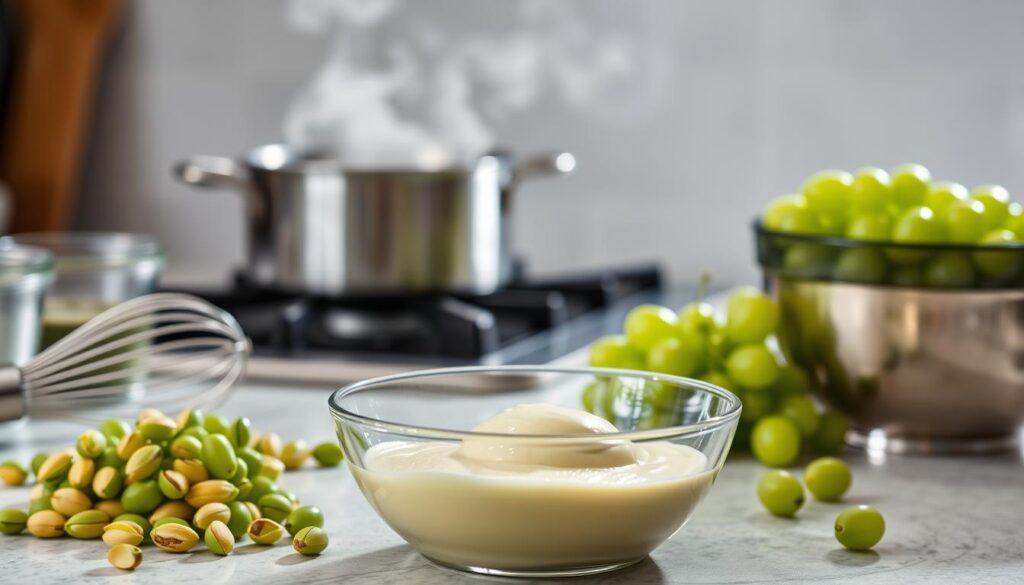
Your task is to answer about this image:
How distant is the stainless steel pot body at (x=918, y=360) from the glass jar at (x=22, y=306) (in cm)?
57

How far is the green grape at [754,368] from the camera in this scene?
3.06ft

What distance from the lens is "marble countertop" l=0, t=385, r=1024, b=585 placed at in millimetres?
674

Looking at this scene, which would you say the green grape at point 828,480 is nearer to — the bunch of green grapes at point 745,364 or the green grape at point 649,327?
the bunch of green grapes at point 745,364

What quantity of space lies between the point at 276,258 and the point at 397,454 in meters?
0.77

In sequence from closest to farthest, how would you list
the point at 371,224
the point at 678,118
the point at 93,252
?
1. the point at 93,252
2. the point at 371,224
3. the point at 678,118

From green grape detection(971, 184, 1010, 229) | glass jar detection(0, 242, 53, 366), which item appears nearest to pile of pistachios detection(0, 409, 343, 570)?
glass jar detection(0, 242, 53, 366)

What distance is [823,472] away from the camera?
828mm

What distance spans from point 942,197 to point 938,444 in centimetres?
18

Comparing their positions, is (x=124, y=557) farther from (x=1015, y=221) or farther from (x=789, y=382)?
(x=1015, y=221)

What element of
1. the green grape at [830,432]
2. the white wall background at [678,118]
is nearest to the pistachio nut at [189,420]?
the green grape at [830,432]

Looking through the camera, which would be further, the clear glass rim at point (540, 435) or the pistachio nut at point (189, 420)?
Answer: the pistachio nut at point (189, 420)

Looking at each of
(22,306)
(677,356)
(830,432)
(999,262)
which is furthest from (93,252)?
(999,262)

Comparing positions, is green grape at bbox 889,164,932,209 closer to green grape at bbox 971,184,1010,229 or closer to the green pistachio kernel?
green grape at bbox 971,184,1010,229

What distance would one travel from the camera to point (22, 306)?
3.17 feet
